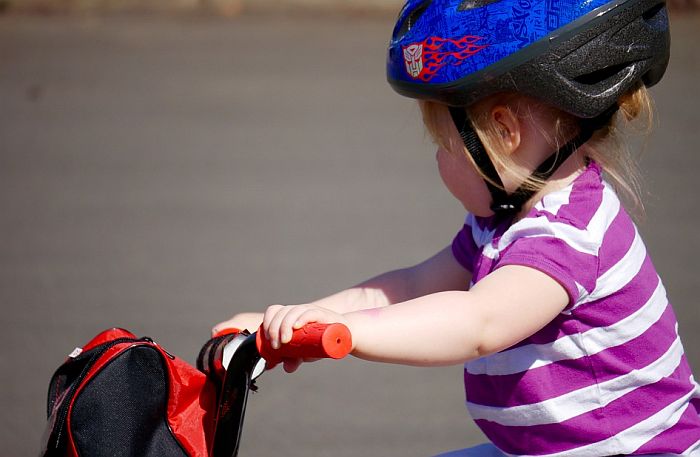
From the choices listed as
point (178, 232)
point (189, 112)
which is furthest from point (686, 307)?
point (189, 112)

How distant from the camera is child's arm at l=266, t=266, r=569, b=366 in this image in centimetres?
206

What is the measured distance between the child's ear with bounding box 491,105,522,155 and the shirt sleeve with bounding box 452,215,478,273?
383 millimetres

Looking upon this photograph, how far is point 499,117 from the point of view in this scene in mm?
2605

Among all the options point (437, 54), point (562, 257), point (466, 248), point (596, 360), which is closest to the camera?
point (562, 257)

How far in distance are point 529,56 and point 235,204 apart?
531 cm

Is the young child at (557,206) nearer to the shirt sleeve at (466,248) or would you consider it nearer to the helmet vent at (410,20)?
the helmet vent at (410,20)

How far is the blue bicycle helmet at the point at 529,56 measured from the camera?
2.48m

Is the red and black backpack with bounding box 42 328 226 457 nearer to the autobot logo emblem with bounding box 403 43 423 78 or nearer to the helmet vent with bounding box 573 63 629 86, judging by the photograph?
the autobot logo emblem with bounding box 403 43 423 78

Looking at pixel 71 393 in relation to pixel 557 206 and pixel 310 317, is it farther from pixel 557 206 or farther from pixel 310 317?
pixel 557 206

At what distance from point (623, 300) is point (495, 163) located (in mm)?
463

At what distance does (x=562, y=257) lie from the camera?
2.30 metres

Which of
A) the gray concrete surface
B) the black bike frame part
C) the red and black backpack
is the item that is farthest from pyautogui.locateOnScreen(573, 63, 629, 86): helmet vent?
the red and black backpack

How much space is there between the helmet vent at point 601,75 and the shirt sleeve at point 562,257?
1.39 ft

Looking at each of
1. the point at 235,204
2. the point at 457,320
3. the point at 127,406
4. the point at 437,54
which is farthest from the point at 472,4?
the point at 235,204
